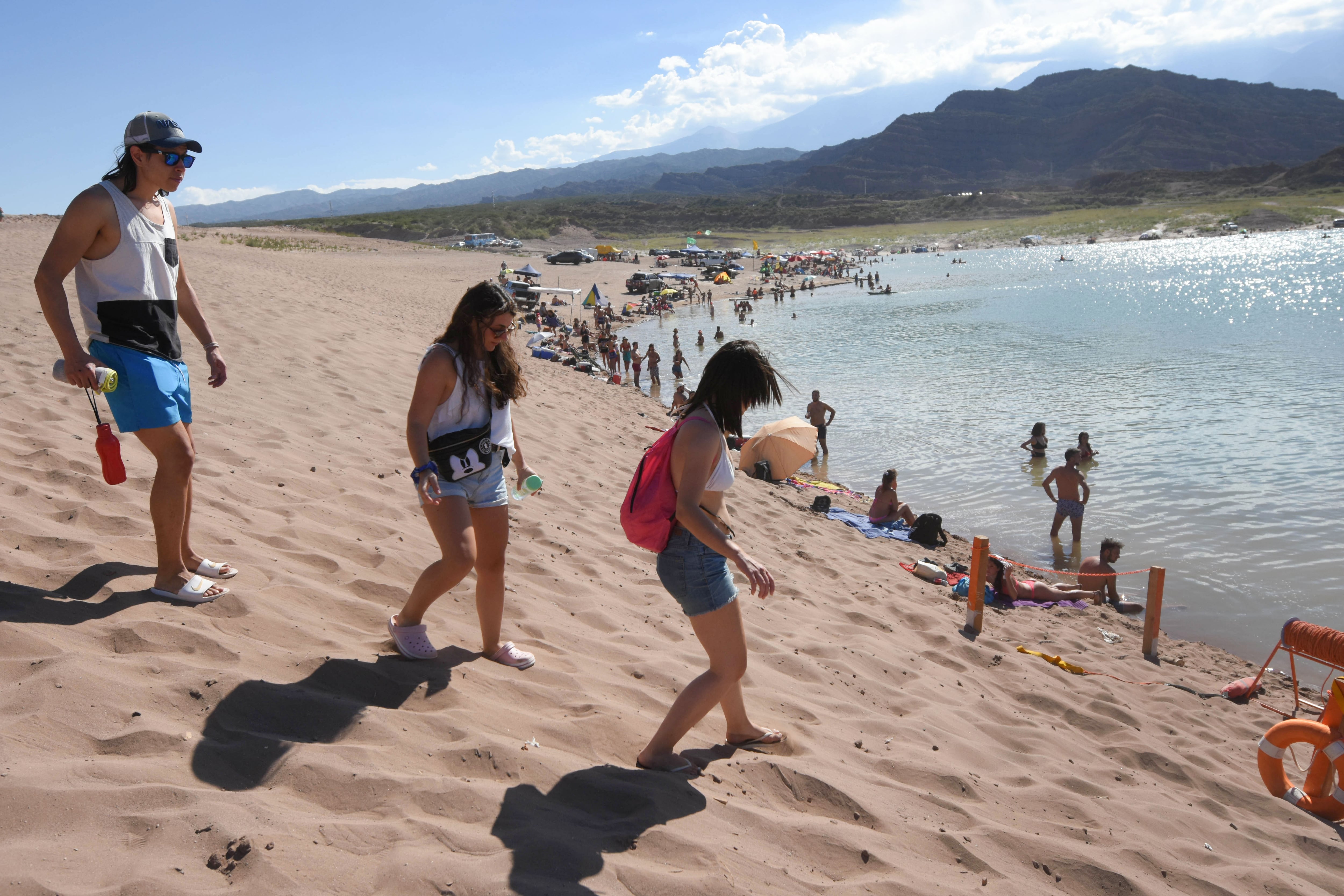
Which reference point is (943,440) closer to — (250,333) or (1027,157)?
(250,333)

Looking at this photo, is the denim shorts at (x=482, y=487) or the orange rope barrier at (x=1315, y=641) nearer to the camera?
the denim shorts at (x=482, y=487)

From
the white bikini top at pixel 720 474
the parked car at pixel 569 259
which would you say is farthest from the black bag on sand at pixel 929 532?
the parked car at pixel 569 259

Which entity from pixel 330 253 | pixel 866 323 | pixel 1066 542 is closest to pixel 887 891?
pixel 1066 542

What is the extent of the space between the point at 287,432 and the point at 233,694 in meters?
4.03

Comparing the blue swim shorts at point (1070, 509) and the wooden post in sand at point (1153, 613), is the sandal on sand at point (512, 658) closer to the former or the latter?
the wooden post in sand at point (1153, 613)

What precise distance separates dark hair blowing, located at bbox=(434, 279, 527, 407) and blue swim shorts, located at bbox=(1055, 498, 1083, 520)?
27.9ft

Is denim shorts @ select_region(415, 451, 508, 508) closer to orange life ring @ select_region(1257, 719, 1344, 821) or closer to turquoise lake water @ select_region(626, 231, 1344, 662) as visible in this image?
orange life ring @ select_region(1257, 719, 1344, 821)

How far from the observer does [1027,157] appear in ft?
638

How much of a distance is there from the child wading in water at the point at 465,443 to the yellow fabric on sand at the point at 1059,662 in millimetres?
4236

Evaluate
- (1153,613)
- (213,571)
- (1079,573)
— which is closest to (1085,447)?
(1079,573)

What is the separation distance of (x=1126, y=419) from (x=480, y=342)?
16279 mm

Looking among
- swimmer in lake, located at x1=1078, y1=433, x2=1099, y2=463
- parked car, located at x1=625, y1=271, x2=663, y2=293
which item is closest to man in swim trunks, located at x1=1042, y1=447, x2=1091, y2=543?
swimmer in lake, located at x1=1078, y1=433, x2=1099, y2=463

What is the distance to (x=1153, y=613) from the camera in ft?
21.3

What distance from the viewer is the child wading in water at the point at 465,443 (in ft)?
10.2
